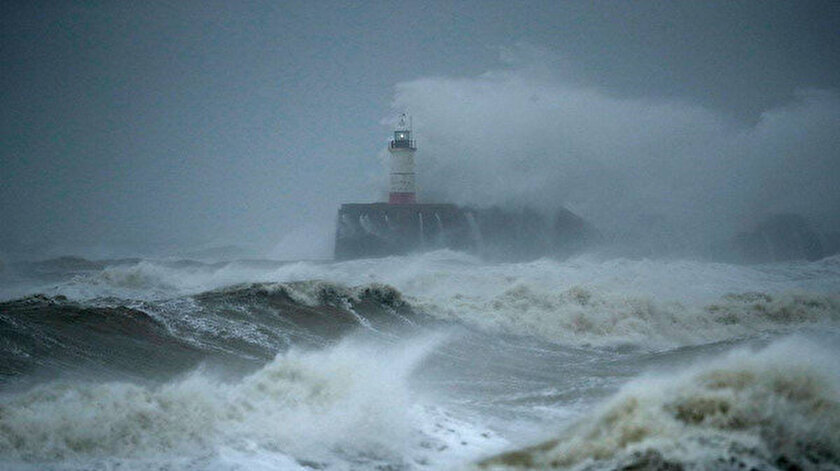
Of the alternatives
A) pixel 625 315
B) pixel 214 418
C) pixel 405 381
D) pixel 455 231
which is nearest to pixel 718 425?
pixel 214 418

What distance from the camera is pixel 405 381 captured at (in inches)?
342

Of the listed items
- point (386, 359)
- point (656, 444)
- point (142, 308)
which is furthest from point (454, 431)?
point (142, 308)

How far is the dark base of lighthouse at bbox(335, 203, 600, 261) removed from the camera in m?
35.4

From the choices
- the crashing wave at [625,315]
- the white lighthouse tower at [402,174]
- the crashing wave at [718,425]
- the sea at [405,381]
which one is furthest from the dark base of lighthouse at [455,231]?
the crashing wave at [718,425]

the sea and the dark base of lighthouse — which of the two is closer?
the sea

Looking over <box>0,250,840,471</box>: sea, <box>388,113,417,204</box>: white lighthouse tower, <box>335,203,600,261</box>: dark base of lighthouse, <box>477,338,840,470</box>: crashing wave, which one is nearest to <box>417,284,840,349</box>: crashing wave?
Answer: <box>0,250,840,471</box>: sea

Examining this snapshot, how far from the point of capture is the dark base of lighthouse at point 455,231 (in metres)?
35.4

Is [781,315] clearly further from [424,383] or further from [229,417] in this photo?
[229,417]

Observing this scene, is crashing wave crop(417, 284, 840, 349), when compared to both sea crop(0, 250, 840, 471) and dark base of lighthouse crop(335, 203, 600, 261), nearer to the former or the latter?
sea crop(0, 250, 840, 471)

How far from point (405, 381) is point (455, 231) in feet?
92.6

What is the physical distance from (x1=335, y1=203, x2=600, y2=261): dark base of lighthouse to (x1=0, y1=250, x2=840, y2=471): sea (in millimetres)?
17561

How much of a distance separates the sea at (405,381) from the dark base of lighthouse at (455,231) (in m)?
17.6

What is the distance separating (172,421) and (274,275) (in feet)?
52.4

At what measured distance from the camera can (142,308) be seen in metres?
11.2
